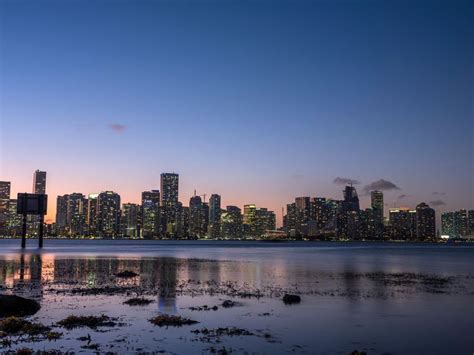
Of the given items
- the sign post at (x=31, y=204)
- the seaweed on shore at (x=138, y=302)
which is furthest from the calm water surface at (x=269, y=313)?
the sign post at (x=31, y=204)

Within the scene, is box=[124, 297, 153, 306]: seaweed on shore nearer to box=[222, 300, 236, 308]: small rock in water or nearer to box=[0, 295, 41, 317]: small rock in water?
box=[222, 300, 236, 308]: small rock in water

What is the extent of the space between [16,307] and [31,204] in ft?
359

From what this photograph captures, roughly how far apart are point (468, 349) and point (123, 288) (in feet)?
97.6

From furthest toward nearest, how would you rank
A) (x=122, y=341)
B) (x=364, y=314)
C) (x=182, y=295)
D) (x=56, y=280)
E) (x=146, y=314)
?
(x=56, y=280) < (x=182, y=295) < (x=364, y=314) < (x=146, y=314) < (x=122, y=341)

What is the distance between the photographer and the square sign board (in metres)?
129

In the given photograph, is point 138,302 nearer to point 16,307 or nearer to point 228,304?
point 228,304

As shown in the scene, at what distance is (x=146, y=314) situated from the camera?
3016 cm

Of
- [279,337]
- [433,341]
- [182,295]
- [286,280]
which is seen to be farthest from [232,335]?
[286,280]

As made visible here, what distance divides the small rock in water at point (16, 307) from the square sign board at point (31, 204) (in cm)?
10666

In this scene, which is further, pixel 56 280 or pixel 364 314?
pixel 56 280

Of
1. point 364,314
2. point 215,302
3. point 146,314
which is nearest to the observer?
point 146,314

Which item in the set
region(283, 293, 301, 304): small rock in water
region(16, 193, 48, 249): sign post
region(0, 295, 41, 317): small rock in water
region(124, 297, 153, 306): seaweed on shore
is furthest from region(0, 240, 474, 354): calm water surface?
region(16, 193, 48, 249): sign post

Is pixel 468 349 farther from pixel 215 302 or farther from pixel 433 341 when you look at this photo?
pixel 215 302

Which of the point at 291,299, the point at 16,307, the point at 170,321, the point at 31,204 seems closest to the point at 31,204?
the point at 31,204
